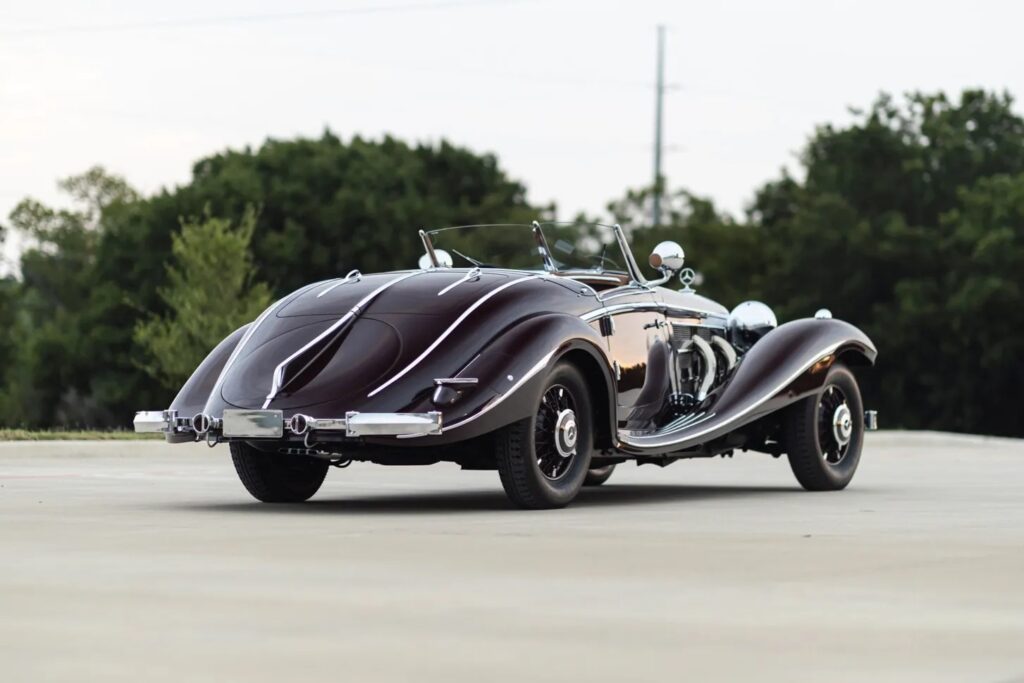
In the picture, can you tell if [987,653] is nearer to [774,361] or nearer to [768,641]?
[768,641]

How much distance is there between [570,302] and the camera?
12.9m

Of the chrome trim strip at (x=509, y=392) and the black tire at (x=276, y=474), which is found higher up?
the chrome trim strip at (x=509, y=392)

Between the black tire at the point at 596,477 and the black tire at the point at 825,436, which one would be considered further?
the black tire at the point at 596,477

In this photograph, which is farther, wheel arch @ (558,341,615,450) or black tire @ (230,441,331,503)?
black tire @ (230,441,331,503)

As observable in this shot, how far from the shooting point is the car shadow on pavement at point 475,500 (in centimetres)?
1239

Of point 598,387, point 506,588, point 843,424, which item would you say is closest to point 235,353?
point 598,387

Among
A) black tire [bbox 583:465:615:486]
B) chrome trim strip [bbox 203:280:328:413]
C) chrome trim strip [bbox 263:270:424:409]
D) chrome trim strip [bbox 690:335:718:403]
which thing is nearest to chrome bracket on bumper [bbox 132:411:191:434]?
chrome trim strip [bbox 203:280:328:413]

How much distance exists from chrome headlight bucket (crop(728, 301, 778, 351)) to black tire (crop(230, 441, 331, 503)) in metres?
3.67

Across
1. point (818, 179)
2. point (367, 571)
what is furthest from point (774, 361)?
point (818, 179)

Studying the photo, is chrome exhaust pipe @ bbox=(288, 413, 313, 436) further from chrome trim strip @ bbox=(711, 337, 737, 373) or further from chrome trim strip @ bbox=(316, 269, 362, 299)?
chrome trim strip @ bbox=(711, 337, 737, 373)

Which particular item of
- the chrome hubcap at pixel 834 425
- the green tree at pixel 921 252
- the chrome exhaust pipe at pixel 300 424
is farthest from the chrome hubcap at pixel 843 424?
the green tree at pixel 921 252

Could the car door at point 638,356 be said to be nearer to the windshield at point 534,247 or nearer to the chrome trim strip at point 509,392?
the windshield at point 534,247

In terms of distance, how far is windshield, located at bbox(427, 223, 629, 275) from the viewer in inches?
558

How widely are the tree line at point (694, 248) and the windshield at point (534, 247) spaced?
113 feet
